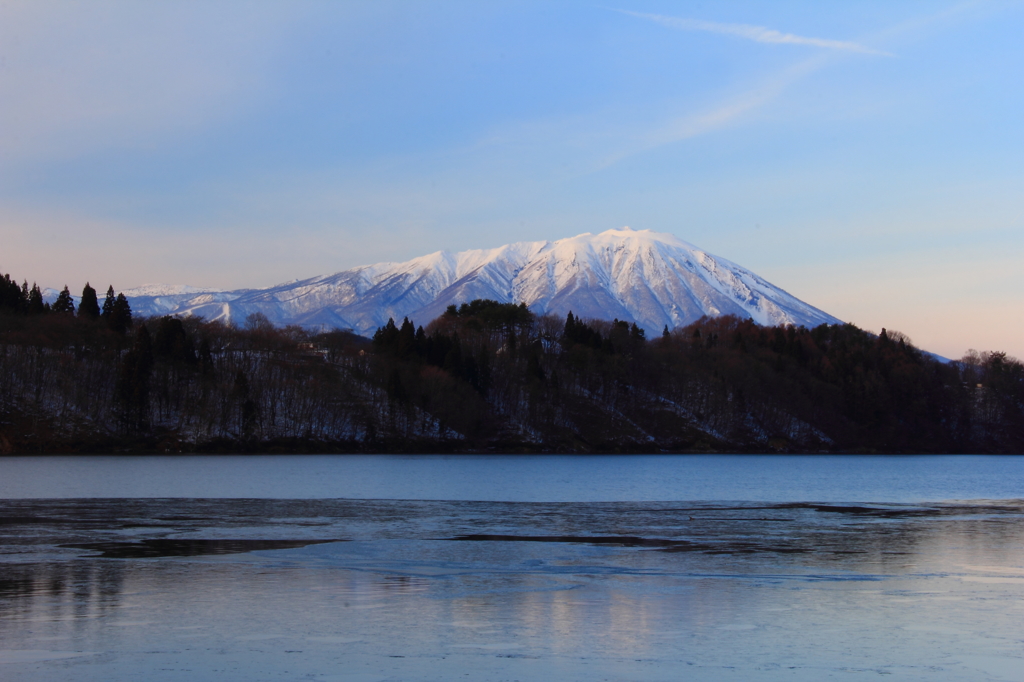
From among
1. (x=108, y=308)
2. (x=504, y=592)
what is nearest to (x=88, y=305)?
(x=108, y=308)

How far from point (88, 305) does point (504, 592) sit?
156938mm

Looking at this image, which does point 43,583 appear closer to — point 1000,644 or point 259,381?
point 1000,644

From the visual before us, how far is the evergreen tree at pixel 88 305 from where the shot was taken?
509 ft

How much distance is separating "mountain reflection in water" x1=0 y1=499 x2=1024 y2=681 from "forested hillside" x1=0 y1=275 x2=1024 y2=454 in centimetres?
9969

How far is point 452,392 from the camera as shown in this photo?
485 ft

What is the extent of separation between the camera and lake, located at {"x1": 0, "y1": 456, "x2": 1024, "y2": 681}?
1465 cm

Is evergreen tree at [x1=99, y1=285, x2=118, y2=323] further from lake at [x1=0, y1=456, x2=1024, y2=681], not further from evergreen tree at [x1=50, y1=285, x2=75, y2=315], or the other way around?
lake at [x1=0, y1=456, x2=1024, y2=681]

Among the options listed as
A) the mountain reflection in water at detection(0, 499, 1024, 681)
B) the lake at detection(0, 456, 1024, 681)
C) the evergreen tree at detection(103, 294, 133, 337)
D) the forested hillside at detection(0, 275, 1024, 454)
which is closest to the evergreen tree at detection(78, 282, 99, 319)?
the forested hillside at detection(0, 275, 1024, 454)

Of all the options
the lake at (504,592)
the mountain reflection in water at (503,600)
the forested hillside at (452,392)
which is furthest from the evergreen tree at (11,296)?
the mountain reflection in water at (503,600)

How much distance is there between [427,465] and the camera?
99.8 meters

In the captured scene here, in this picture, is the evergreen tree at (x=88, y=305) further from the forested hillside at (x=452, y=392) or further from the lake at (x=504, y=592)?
the lake at (x=504, y=592)

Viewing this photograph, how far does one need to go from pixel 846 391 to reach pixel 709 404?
34806 millimetres

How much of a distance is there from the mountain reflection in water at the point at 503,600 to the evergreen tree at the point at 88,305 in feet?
428

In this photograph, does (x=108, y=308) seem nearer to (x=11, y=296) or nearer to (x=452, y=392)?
(x=11, y=296)
